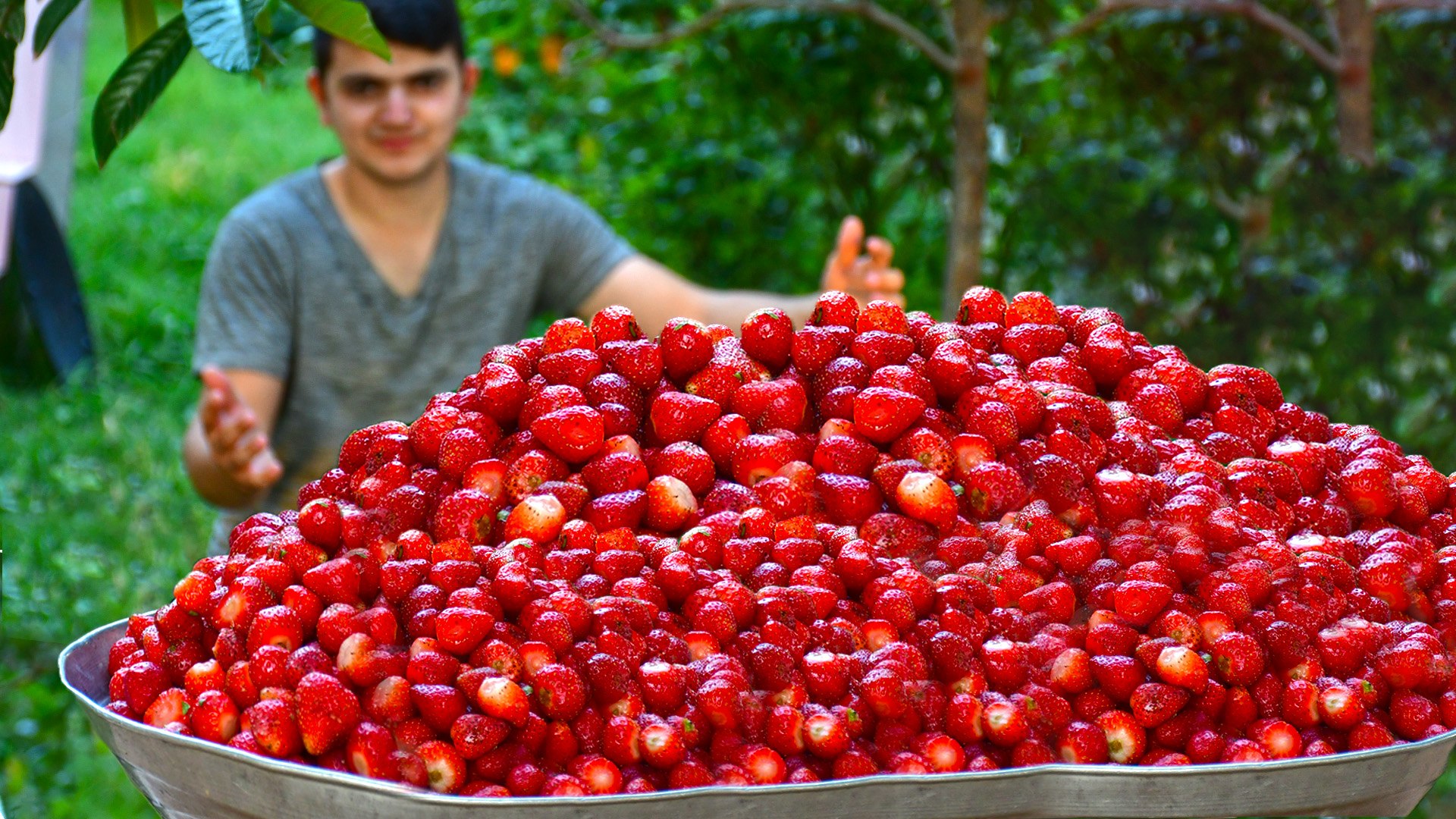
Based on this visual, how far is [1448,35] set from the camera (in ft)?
8.76

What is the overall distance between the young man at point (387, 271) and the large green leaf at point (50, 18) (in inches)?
50.6

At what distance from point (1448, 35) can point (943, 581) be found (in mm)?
2190

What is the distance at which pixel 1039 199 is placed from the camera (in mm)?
2957

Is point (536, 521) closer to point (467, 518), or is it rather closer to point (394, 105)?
point (467, 518)

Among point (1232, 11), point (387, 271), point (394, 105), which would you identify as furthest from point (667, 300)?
point (1232, 11)

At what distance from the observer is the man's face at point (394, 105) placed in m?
2.47

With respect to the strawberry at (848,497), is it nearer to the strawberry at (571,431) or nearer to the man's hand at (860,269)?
the strawberry at (571,431)

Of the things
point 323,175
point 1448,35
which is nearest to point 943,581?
point 323,175

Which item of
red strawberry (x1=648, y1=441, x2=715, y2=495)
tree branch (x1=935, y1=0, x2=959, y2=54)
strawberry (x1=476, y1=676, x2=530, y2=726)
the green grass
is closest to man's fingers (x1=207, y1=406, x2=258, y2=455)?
the green grass

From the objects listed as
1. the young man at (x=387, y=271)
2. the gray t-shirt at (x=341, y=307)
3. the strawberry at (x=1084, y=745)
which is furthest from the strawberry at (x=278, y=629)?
the gray t-shirt at (x=341, y=307)

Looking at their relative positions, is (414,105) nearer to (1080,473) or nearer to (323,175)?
(323,175)

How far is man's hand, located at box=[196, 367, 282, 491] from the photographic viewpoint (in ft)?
6.12

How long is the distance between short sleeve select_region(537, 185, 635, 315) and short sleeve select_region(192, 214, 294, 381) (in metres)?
0.54

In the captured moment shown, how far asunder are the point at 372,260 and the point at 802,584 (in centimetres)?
182
